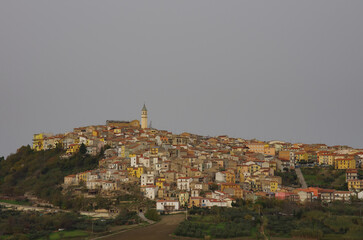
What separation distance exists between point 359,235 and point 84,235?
15.6 m

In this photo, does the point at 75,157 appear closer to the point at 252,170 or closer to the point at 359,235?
the point at 252,170

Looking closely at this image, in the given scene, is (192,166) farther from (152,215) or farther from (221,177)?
(152,215)

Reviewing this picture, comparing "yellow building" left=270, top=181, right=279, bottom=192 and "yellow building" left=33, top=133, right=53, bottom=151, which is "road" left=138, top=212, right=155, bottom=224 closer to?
"yellow building" left=270, top=181, right=279, bottom=192

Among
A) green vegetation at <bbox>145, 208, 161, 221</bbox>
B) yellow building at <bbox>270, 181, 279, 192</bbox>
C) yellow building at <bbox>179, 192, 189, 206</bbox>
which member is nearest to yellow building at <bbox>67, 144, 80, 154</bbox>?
yellow building at <bbox>179, 192, 189, 206</bbox>

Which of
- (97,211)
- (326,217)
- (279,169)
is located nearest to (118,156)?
(97,211)

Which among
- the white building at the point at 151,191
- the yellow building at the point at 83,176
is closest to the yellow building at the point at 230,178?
the white building at the point at 151,191

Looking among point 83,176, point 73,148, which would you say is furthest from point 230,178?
point 73,148

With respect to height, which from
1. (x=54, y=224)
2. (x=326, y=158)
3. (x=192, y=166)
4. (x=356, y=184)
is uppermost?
(x=326, y=158)

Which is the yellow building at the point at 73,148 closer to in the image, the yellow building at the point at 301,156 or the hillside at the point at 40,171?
the hillside at the point at 40,171

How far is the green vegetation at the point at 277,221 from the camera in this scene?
32.0m

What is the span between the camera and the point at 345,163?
1811 inches

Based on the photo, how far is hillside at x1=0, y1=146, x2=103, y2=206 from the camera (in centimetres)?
4614

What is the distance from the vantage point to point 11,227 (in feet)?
111

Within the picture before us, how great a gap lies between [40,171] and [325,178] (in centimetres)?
2451
